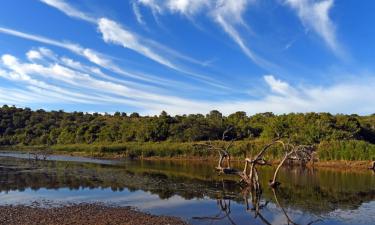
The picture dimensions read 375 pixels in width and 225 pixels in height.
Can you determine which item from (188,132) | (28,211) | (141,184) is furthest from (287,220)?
(188,132)

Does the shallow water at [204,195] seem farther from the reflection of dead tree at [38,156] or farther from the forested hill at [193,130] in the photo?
the forested hill at [193,130]

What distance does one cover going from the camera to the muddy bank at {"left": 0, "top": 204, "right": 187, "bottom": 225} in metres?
23.0

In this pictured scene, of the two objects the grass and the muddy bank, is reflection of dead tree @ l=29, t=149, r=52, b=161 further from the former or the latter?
the muddy bank

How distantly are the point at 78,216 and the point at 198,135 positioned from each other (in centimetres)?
7553

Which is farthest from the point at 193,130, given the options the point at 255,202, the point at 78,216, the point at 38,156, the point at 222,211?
the point at 78,216

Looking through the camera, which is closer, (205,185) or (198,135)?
(205,185)

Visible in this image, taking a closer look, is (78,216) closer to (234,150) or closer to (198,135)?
(234,150)

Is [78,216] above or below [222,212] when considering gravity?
above

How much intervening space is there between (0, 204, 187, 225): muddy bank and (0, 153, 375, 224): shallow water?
6.35 ft

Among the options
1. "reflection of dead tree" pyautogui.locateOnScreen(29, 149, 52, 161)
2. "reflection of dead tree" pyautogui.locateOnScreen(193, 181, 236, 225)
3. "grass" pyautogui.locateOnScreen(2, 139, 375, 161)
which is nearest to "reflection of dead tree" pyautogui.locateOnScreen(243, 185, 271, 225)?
"reflection of dead tree" pyautogui.locateOnScreen(193, 181, 236, 225)

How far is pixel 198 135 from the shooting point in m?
99.8

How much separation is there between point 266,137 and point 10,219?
70.5 metres

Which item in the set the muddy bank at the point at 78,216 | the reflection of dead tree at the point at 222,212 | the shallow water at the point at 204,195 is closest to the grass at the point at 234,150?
the shallow water at the point at 204,195

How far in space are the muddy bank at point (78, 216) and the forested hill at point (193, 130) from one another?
47.6 metres
